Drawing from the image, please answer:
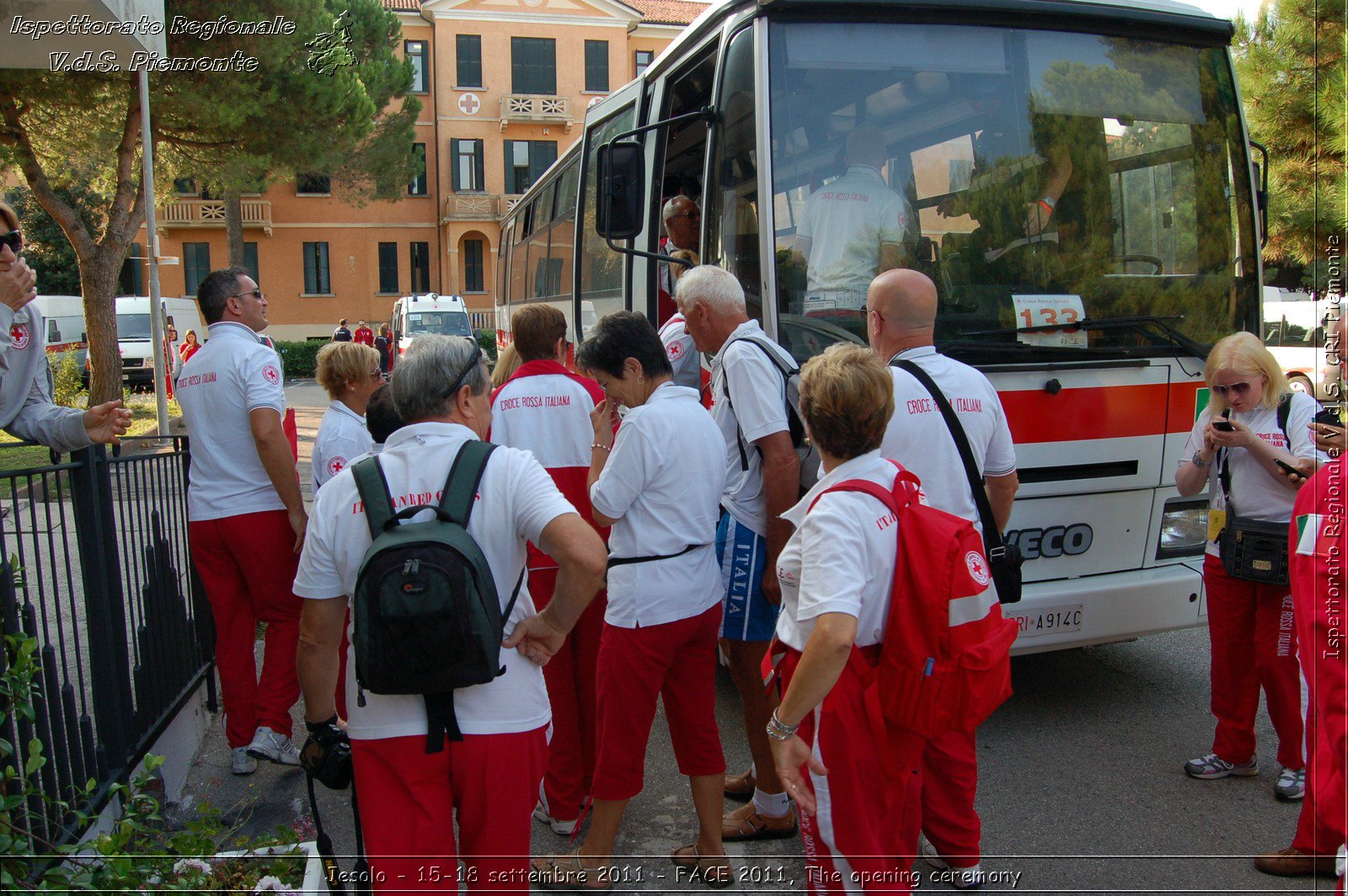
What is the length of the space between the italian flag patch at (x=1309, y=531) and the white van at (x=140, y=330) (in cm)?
2603

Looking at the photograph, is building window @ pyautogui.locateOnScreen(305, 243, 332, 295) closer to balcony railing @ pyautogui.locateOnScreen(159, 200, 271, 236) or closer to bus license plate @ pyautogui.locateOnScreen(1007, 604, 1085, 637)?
balcony railing @ pyautogui.locateOnScreen(159, 200, 271, 236)

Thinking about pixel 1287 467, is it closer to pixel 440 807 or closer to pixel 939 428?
pixel 939 428

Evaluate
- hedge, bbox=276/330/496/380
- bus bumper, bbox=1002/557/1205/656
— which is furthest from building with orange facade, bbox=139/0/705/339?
bus bumper, bbox=1002/557/1205/656

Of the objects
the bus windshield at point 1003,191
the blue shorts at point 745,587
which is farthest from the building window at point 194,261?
the blue shorts at point 745,587

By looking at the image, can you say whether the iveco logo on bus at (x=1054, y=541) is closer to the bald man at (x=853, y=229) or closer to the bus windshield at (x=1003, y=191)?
the bus windshield at (x=1003, y=191)

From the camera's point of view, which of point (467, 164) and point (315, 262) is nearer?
point (315, 262)

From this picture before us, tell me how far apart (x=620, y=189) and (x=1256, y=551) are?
10.8 ft

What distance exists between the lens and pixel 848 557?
2.36m

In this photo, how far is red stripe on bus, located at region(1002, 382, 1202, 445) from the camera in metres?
4.32

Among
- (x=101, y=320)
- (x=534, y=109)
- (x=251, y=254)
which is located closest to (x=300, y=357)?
(x=251, y=254)

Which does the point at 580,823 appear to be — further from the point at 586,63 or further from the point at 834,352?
the point at 586,63

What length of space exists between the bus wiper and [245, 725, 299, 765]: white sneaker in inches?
141

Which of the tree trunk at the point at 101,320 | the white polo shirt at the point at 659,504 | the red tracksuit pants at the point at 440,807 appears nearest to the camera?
the red tracksuit pants at the point at 440,807

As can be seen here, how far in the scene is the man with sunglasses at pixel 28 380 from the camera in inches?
128
